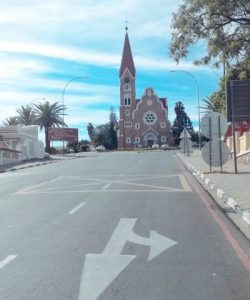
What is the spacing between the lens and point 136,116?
13400 centimetres

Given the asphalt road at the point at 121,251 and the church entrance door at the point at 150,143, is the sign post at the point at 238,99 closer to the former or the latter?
the asphalt road at the point at 121,251

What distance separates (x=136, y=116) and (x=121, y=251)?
126m

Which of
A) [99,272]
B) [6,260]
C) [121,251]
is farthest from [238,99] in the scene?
[99,272]

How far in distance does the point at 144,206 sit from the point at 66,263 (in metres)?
6.76

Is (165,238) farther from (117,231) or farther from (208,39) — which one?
(208,39)

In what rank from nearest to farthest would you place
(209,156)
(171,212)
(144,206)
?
(171,212) < (144,206) < (209,156)

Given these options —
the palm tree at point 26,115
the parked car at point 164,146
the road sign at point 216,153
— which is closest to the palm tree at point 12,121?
the palm tree at point 26,115

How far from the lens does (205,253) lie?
8523mm

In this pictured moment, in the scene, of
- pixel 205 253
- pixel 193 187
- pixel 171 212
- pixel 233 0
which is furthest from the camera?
pixel 193 187

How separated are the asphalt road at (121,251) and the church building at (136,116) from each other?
116612 millimetres

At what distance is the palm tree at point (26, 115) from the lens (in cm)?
9598

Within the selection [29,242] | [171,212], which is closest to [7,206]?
[171,212]

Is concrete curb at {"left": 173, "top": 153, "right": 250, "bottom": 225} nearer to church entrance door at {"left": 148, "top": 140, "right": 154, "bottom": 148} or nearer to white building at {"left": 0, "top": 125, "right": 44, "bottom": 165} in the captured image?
white building at {"left": 0, "top": 125, "right": 44, "bottom": 165}

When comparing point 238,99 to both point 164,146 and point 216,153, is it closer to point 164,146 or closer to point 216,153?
point 216,153
